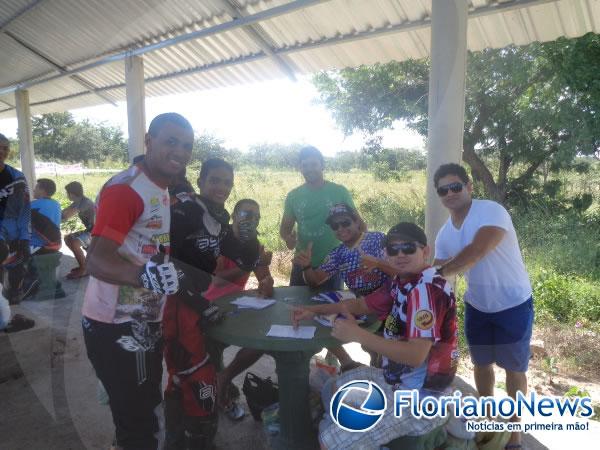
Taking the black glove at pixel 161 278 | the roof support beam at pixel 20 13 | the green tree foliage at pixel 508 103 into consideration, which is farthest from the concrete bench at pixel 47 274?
the green tree foliage at pixel 508 103

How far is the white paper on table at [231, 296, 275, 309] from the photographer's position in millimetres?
2705

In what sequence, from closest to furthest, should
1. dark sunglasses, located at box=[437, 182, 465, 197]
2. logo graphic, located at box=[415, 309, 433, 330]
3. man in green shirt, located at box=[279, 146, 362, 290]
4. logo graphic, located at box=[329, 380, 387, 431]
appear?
logo graphic, located at box=[415, 309, 433, 330] → logo graphic, located at box=[329, 380, 387, 431] → dark sunglasses, located at box=[437, 182, 465, 197] → man in green shirt, located at box=[279, 146, 362, 290]

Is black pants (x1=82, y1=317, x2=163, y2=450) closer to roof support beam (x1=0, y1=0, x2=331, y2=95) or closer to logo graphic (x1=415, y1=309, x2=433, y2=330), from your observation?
logo graphic (x1=415, y1=309, x2=433, y2=330)

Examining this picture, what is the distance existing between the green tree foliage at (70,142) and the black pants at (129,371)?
→ 1873 inches

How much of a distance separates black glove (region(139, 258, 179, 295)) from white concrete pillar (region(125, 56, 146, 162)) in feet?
14.6

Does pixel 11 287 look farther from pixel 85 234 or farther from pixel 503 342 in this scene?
pixel 503 342

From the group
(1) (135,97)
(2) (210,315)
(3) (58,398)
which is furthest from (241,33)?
(3) (58,398)

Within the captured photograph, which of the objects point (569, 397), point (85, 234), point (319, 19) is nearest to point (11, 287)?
point (85, 234)

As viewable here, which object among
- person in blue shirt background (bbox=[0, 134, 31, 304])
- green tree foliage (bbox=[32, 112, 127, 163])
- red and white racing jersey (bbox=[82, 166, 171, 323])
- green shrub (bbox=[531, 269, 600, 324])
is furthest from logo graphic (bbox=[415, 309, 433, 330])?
green tree foliage (bbox=[32, 112, 127, 163])

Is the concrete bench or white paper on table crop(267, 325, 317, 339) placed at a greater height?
white paper on table crop(267, 325, 317, 339)

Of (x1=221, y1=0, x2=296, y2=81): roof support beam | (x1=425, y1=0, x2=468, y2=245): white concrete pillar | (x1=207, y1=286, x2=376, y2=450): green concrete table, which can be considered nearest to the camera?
(x1=207, y1=286, x2=376, y2=450): green concrete table

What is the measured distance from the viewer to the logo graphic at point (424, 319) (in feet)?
6.09

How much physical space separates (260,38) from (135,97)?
2.11 metres

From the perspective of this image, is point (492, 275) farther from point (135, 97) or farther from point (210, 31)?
point (135, 97)
